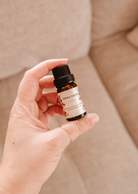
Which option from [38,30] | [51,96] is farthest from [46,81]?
[38,30]

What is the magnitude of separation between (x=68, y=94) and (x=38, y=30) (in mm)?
447

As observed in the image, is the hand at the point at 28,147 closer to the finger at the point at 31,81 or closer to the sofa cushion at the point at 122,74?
the finger at the point at 31,81

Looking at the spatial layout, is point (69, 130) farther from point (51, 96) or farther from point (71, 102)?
Result: point (51, 96)

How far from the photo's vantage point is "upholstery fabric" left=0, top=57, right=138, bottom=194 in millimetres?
771

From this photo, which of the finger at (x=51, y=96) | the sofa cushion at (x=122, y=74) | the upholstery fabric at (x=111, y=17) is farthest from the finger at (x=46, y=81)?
the upholstery fabric at (x=111, y=17)

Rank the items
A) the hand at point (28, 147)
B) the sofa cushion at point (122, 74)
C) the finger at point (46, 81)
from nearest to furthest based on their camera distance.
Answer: the hand at point (28, 147) < the finger at point (46, 81) < the sofa cushion at point (122, 74)

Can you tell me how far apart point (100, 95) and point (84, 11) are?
485 millimetres

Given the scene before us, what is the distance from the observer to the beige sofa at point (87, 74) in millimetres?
761

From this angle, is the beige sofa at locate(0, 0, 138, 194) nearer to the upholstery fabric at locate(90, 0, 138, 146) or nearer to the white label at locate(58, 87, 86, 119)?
the upholstery fabric at locate(90, 0, 138, 146)

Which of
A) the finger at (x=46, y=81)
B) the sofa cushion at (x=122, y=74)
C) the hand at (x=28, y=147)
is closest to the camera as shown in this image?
the hand at (x=28, y=147)

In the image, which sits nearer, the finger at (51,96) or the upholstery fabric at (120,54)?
the finger at (51,96)

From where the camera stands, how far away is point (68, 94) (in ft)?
1.76

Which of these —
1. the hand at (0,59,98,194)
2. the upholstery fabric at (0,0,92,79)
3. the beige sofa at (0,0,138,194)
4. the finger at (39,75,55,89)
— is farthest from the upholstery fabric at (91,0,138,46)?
the hand at (0,59,98,194)

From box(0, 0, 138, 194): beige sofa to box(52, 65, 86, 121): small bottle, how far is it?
32 cm
